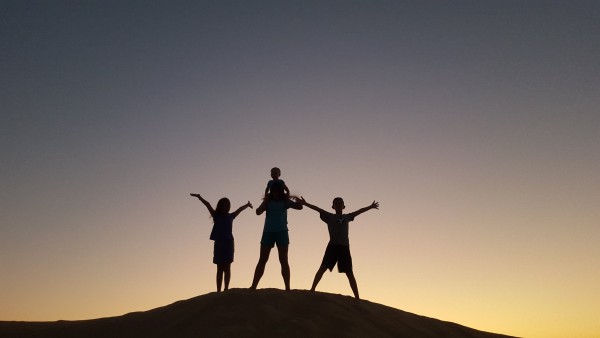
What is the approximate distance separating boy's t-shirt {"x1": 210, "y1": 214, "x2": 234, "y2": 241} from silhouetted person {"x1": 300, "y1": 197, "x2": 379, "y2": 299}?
6.24 ft

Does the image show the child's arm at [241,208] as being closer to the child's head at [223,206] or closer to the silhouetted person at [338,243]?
the child's head at [223,206]

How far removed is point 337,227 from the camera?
444 inches

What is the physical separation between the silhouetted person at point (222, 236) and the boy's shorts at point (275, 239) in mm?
1333

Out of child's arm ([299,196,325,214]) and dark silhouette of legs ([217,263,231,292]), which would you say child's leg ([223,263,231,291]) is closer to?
dark silhouette of legs ([217,263,231,292])

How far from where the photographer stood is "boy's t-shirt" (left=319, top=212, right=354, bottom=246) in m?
11.2

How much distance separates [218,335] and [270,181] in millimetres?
4020

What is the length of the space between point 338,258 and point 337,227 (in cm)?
62

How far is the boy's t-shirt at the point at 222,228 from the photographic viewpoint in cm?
1185

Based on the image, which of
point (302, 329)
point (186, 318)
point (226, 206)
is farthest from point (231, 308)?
point (226, 206)

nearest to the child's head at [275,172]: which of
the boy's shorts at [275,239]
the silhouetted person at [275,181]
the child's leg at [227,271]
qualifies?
the silhouetted person at [275,181]

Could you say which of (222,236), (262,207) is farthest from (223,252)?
(262,207)

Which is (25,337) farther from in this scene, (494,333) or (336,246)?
(494,333)

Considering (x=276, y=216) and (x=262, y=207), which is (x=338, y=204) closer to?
(x=276, y=216)

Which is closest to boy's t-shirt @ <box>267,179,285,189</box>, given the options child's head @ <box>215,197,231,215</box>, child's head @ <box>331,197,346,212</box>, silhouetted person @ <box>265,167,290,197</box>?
silhouetted person @ <box>265,167,290,197</box>
